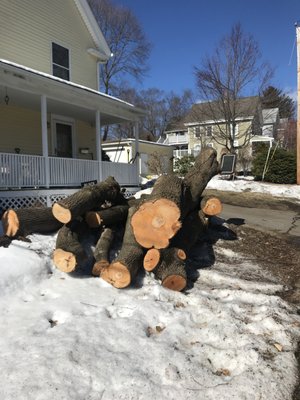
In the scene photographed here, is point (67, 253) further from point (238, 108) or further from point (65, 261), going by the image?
point (238, 108)

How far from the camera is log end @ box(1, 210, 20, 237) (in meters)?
5.39

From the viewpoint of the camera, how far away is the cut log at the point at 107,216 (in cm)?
578

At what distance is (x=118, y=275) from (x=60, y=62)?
12.5 meters

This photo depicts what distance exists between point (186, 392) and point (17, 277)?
237 cm

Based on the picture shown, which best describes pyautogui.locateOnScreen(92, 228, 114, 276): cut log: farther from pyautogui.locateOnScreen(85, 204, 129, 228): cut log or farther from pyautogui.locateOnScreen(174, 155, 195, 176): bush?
pyautogui.locateOnScreen(174, 155, 195, 176): bush

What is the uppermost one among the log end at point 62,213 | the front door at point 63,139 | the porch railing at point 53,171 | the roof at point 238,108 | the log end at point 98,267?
the roof at point 238,108

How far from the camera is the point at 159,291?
4.56 meters

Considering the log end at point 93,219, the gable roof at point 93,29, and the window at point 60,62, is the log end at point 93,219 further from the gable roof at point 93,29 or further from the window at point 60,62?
the gable roof at point 93,29

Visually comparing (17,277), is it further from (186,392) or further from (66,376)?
(186,392)

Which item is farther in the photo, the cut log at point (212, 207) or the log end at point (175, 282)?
the cut log at point (212, 207)

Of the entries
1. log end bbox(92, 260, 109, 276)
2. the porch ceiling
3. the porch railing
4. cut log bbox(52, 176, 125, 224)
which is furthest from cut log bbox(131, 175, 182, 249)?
the porch ceiling

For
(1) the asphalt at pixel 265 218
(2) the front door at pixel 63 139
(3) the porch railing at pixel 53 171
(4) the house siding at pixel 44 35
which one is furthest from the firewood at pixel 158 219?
(2) the front door at pixel 63 139

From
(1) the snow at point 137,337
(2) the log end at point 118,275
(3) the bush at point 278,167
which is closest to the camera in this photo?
(1) the snow at point 137,337

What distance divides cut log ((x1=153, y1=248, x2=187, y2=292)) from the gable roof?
44.2 ft
